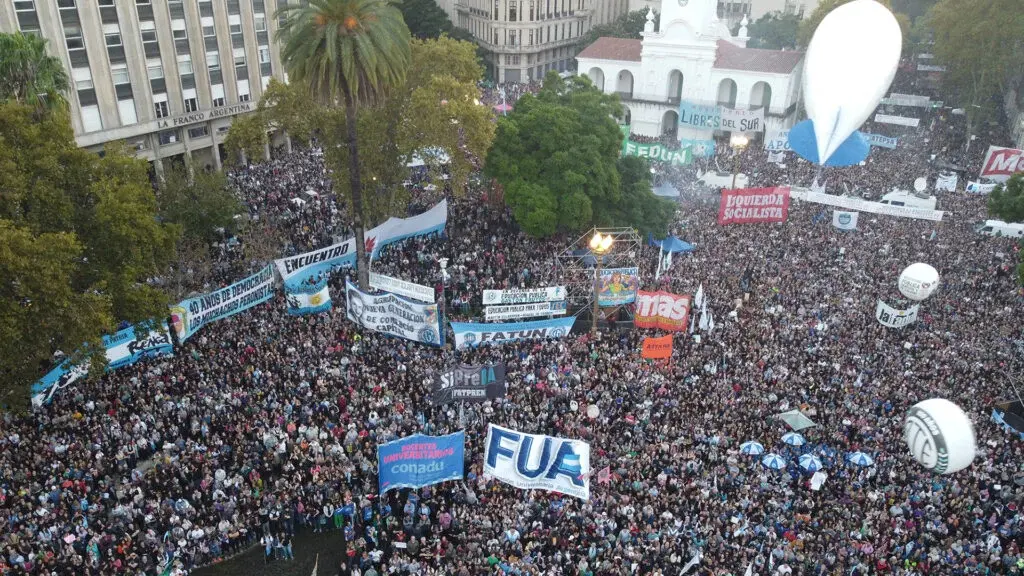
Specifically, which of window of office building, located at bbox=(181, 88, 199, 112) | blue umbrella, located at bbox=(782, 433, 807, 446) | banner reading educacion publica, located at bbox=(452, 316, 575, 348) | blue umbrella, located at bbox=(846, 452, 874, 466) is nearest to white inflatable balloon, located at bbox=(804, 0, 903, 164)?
banner reading educacion publica, located at bbox=(452, 316, 575, 348)

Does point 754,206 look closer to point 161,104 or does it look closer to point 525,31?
point 161,104

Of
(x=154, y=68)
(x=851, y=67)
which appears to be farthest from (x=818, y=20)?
(x=154, y=68)

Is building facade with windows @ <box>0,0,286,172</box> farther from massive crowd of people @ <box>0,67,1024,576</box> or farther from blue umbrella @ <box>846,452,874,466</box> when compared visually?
blue umbrella @ <box>846,452,874,466</box>

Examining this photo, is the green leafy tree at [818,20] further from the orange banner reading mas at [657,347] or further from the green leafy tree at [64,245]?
the green leafy tree at [64,245]

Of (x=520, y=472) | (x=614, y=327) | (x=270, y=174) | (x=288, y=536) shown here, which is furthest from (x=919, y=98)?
(x=288, y=536)

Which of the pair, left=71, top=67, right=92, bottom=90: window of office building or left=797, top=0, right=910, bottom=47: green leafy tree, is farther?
left=797, top=0, right=910, bottom=47: green leafy tree
